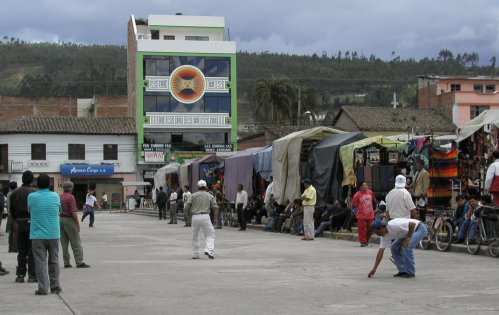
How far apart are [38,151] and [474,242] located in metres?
57.4

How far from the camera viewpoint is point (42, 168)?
6969cm

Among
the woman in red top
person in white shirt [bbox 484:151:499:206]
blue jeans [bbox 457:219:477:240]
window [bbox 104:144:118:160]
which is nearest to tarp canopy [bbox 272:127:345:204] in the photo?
the woman in red top

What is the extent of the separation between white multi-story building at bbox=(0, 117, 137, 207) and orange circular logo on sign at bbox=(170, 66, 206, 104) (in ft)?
17.8

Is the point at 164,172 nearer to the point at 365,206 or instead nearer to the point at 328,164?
the point at 328,164

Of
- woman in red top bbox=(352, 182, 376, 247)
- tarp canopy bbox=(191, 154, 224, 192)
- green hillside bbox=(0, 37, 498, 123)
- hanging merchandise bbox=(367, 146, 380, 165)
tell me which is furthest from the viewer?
green hillside bbox=(0, 37, 498, 123)

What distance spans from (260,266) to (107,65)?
104 meters

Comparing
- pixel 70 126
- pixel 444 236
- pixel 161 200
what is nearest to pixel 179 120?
pixel 70 126

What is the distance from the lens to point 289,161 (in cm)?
2883

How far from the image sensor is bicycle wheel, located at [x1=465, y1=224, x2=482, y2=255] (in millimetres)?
17328

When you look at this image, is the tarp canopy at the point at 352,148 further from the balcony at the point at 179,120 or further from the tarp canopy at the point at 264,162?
the balcony at the point at 179,120

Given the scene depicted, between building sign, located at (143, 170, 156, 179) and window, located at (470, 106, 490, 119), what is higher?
window, located at (470, 106, 490, 119)

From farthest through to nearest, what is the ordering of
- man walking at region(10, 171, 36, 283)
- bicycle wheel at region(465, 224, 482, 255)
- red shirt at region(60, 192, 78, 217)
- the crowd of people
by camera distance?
bicycle wheel at region(465, 224, 482, 255) → red shirt at region(60, 192, 78, 217) → man walking at region(10, 171, 36, 283) → the crowd of people

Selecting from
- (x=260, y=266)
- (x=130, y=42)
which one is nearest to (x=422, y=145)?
(x=260, y=266)

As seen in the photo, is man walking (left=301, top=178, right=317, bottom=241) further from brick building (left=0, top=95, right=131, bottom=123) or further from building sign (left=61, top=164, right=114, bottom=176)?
brick building (left=0, top=95, right=131, bottom=123)
